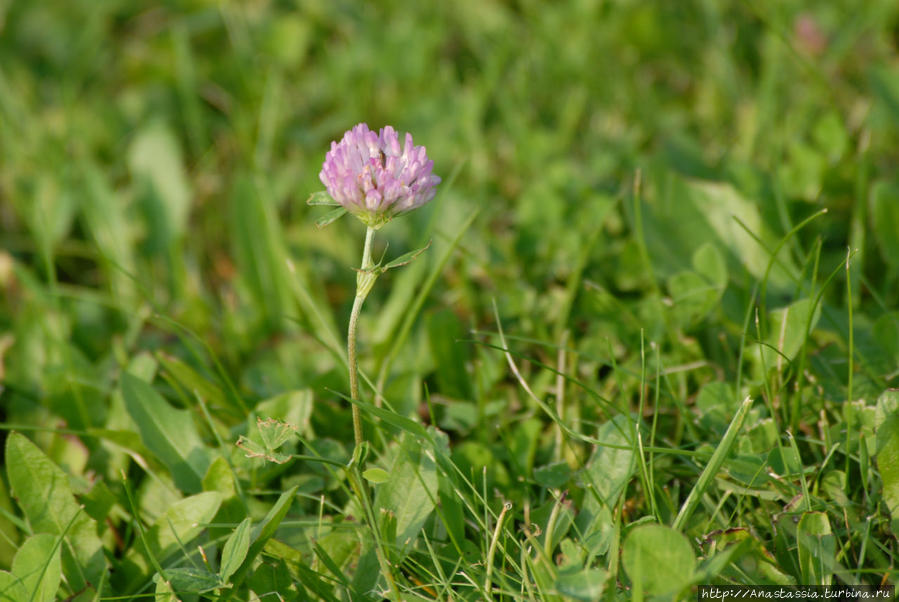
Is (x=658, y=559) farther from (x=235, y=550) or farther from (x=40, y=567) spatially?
(x=40, y=567)

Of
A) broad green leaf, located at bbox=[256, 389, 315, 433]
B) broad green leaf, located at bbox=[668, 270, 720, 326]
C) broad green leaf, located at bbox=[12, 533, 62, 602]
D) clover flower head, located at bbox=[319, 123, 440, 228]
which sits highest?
clover flower head, located at bbox=[319, 123, 440, 228]

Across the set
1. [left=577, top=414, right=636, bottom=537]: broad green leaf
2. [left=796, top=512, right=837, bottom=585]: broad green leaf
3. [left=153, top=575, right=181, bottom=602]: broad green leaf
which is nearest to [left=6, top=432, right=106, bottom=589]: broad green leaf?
[left=153, top=575, right=181, bottom=602]: broad green leaf

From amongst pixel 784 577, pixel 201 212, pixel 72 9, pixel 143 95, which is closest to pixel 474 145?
pixel 201 212

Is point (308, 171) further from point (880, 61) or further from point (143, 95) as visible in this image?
point (880, 61)

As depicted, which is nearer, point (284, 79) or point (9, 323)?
point (9, 323)

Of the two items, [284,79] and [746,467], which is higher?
[284,79]

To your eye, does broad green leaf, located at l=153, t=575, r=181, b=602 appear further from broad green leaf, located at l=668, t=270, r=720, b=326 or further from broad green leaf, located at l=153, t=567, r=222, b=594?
broad green leaf, located at l=668, t=270, r=720, b=326
